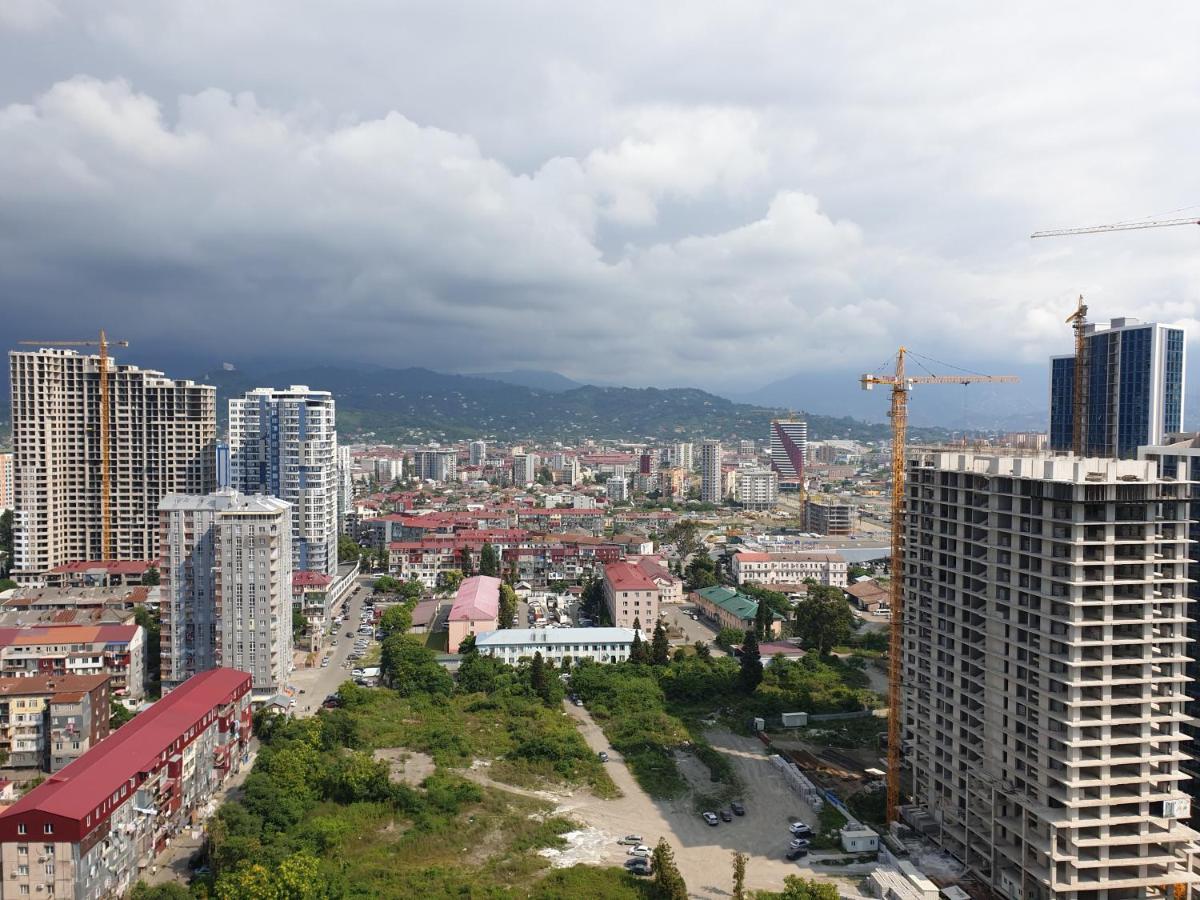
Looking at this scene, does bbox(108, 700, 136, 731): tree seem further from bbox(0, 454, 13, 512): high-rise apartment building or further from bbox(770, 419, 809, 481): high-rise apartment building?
bbox(770, 419, 809, 481): high-rise apartment building

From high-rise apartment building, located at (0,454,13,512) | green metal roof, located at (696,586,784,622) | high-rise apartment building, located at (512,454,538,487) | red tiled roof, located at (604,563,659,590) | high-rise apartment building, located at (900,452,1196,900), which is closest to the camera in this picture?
high-rise apartment building, located at (900,452,1196,900)

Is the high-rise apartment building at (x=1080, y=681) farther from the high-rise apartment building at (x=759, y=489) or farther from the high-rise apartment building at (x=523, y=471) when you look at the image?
the high-rise apartment building at (x=523, y=471)

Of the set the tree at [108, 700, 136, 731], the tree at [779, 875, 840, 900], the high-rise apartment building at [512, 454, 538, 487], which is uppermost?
the high-rise apartment building at [512, 454, 538, 487]

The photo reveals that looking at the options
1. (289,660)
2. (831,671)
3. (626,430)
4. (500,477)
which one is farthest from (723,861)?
(626,430)

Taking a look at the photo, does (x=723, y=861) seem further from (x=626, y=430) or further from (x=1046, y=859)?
(x=626, y=430)

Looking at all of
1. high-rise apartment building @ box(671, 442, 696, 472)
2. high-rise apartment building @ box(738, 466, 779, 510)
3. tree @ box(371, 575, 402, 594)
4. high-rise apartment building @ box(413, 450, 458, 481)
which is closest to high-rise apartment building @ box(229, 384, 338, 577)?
tree @ box(371, 575, 402, 594)

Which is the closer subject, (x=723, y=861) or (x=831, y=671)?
(x=723, y=861)
